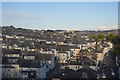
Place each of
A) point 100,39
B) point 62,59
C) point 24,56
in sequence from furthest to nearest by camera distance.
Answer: point 100,39
point 62,59
point 24,56

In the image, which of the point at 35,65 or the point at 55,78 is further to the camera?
the point at 35,65

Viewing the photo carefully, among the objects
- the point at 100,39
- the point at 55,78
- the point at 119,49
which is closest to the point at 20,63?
the point at 55,78

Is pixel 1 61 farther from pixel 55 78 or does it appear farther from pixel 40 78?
pixel 55 78

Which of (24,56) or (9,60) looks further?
(24,56)

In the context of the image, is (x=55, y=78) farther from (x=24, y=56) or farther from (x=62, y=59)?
(x=62, y=59)

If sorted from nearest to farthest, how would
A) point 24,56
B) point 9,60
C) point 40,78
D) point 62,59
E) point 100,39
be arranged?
point 40,78
point 9,60
point 24,56
point 62,59
point 100,39

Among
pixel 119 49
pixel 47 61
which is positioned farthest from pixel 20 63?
pixel 119 49

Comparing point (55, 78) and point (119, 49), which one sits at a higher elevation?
point (119, 49)

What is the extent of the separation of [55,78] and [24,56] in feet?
11.1

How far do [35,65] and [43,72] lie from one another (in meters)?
0.45

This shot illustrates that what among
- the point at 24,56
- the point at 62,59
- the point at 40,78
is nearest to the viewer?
the point at 40,78

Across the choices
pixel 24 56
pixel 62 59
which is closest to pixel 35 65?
pixel 24 56

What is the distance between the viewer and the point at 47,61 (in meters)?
7.90

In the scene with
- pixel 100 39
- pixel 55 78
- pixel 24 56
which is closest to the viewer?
pixel 55 78
